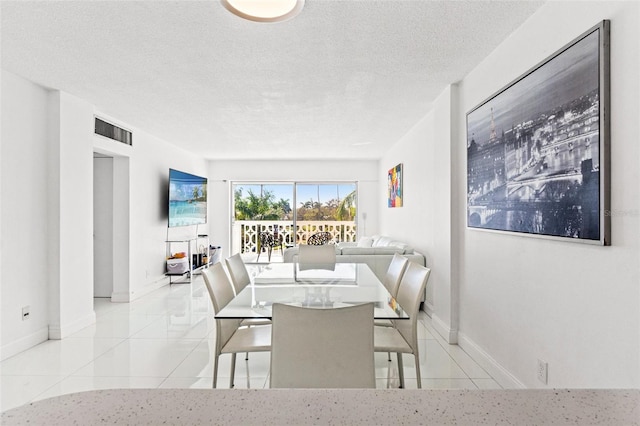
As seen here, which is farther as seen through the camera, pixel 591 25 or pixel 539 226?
pixel 539 226

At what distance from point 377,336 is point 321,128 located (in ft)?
10.9

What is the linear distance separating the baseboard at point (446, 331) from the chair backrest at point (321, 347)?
2.15 m

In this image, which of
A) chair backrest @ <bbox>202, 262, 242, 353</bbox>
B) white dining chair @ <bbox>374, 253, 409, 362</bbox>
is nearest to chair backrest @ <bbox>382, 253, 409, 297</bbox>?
white dining chair @ <bbox>374, 253, 409, 362</bbox>

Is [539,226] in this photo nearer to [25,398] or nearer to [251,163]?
[25,398]

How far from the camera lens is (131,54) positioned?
8.56 ft

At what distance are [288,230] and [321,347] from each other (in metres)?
7.35

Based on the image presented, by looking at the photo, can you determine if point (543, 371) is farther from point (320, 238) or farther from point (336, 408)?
point (320, 238)

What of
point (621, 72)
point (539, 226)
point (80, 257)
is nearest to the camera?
point (621, 72)

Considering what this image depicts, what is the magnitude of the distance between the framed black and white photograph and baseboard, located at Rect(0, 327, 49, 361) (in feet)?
13.4

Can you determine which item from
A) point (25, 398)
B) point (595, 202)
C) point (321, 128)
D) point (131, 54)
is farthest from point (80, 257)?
point (595, 202)

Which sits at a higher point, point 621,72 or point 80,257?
point 621,72

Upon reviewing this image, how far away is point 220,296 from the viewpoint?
223 cm

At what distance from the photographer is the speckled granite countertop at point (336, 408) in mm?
569

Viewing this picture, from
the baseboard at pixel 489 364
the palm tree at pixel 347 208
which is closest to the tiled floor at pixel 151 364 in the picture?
the baseboard at pixel 489 364
